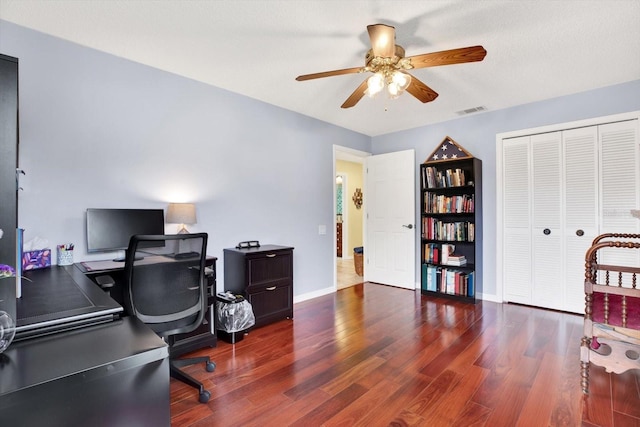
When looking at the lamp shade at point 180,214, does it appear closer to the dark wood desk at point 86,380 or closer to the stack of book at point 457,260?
the dark wood desk at point 86,380

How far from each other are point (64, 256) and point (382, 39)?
271 cm

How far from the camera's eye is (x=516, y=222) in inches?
153

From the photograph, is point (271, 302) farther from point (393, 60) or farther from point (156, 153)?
point (393, 60)

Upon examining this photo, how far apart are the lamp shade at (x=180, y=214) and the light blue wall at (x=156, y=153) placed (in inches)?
7.7

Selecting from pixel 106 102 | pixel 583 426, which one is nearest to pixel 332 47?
pixel 106 102

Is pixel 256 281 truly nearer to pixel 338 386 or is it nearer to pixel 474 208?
pixel 338 386

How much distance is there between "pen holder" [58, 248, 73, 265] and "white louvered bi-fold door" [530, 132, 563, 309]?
4.65 m

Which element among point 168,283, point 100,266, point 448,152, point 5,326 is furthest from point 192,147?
point 448,152

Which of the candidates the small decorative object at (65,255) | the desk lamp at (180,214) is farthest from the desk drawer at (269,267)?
the small decorative object at (65,255)

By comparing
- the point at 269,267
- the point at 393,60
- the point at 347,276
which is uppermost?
the point at 393,60

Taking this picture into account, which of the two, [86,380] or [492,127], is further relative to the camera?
[492,127]

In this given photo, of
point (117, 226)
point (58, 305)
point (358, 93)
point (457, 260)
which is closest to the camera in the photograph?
point (58, 305)

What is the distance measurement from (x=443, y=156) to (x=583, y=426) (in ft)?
11.0

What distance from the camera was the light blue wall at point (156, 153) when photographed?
2.33 metres
